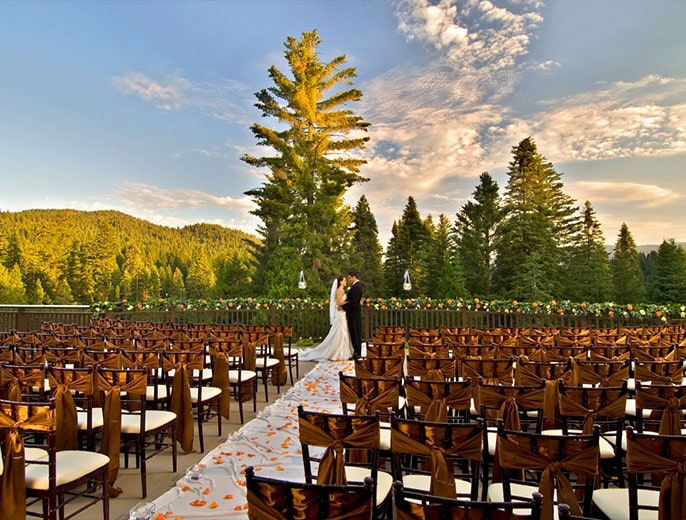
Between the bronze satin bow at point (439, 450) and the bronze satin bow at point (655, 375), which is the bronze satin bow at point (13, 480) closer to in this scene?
the bronze satin bow at point (439, 450)

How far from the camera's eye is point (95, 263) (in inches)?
1884

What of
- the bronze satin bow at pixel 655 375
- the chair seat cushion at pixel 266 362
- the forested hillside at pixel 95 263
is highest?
the forested hillside at pixel 95 263

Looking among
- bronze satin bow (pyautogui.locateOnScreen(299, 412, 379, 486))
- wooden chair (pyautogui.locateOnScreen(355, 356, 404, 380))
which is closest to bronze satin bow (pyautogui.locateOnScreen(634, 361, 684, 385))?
wooden chair (pyautogui.locateOnScreen(355, 356, 404, 380))

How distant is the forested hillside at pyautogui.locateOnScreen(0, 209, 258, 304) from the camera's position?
43.2 m

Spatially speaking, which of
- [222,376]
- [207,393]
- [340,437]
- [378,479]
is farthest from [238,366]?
[340,437]

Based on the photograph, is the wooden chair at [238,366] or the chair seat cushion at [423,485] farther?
the wooden chair at [238,366]

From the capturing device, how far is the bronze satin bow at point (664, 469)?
81.3 inches

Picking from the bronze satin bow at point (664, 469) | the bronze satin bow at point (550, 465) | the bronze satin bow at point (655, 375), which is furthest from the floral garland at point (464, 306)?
the bronze satin bow at point (550, 465)

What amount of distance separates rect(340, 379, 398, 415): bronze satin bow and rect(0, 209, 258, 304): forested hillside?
31.4 meters

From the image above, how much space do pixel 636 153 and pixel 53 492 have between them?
30.7 metres

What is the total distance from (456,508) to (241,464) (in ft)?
11.3

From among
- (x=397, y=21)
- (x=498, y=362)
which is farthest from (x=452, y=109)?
(x=498, y=362)

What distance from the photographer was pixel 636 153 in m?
25.9

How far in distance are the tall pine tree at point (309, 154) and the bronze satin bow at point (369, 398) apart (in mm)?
21595
